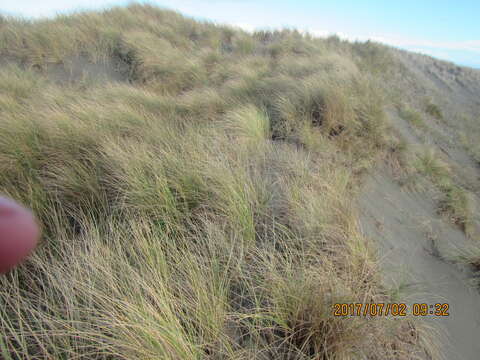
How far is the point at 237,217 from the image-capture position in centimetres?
181

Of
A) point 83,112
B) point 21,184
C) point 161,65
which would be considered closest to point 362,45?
point 161,65

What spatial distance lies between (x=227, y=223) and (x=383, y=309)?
107 centimetres

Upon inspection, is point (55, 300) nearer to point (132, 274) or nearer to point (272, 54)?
point (132, 274)

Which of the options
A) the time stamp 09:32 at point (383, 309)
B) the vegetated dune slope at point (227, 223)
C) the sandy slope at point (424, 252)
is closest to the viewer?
the vegetated dune slope at point (227, 223)

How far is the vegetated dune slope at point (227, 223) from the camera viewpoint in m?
1.19

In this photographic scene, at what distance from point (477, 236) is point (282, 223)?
3071mm

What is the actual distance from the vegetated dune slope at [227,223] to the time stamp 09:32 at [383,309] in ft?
0.10

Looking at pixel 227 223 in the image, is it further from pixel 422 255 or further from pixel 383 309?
pixel 422 255

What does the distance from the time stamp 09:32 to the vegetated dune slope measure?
0.03 meters

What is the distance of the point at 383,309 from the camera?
1642 millimetres

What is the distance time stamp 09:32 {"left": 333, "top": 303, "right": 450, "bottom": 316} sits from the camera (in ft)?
4.53

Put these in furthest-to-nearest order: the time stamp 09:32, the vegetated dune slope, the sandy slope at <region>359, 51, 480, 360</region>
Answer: the sandy slope at <region>359, 51, 480, 360</region>
the time stamp 09:32
the vegetated dune slope

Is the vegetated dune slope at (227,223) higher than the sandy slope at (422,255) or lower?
higher

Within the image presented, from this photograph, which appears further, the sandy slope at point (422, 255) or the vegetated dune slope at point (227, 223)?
the sandy slope at point (422, 255)
